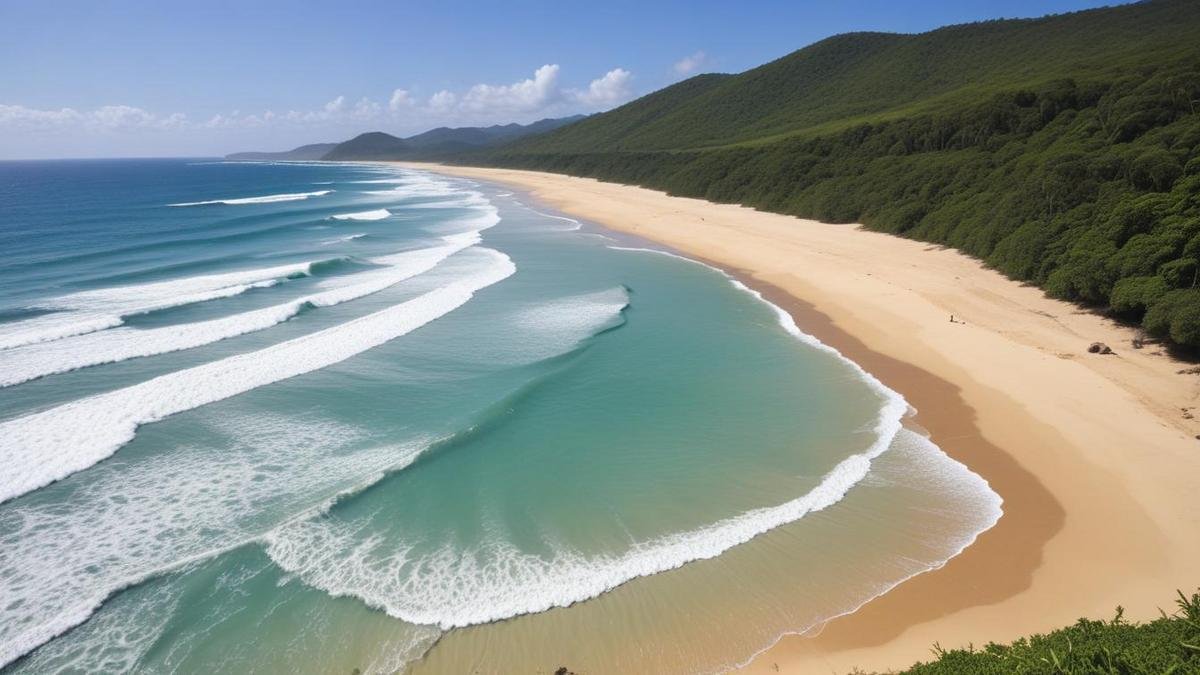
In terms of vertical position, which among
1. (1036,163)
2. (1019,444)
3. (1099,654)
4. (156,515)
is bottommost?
(156,515)

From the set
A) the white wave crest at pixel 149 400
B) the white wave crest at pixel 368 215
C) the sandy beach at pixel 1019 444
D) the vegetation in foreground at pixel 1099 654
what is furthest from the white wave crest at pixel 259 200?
the vegetation in foreground at pixel 1099 654

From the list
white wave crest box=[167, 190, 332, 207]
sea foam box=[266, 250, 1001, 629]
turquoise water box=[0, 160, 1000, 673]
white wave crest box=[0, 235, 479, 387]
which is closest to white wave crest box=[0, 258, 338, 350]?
turquoise water box=[0, 160, 1000, 673]

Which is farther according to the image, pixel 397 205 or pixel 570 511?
pixel 397 205

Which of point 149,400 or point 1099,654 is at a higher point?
point 1099,654

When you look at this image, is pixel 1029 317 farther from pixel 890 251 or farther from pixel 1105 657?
pixel 1105 657

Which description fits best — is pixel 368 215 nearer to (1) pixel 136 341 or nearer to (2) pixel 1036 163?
(1) pixel 136 341

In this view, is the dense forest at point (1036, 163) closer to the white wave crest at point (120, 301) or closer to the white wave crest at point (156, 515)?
the white wave crest at point (156, 515)

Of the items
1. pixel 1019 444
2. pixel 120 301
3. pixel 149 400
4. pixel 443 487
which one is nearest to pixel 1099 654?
pixel 1019 444

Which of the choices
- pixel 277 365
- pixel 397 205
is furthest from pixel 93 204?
pixel 277 365
